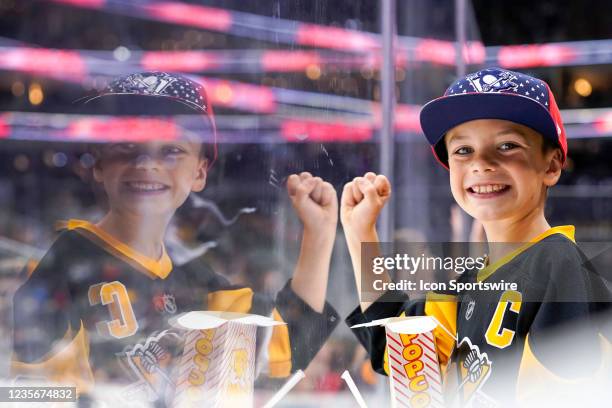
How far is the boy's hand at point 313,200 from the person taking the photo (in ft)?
7.85

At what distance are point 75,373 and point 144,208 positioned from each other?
0.50m

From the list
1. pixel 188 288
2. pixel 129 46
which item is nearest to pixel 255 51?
pixel 129 46

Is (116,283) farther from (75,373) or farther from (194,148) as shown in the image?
(194,148)

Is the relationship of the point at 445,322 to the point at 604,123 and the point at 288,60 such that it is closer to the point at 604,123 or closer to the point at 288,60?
the point at 604,123

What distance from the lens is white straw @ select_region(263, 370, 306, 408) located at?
7.92 feet

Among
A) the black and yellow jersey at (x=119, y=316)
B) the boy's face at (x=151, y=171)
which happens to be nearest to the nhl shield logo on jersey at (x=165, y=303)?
the black and yellow jersey at (x=119, y=316)

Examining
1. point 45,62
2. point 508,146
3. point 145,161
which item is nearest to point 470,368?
point 508,146

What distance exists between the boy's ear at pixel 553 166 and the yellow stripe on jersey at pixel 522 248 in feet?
0.39

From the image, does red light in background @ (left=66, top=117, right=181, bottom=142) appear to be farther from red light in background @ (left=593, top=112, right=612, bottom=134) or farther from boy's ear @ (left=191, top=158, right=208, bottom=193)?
red light in background @ (left=593, top=112, right=612, bottom=134)

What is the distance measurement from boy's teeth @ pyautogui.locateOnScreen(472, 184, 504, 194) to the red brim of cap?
11cm

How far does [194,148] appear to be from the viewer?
2.40 metres

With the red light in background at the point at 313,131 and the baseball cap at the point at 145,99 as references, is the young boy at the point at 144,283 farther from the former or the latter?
the red light in background at the point at 313,131

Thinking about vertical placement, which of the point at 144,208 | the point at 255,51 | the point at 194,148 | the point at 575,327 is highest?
Result: the point at 255,51

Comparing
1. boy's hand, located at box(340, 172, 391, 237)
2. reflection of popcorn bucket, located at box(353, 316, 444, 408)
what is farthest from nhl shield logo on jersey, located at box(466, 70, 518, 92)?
reflection of popcorn bucket, located at box(353, 316, 444, 408)
